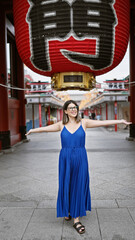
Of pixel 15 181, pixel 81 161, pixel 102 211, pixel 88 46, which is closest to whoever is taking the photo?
pixel 81 161

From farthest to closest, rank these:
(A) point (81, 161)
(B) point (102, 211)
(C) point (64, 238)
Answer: (B) point (102, 211) → (A) point (81, 161) → (C) point (64, 238)

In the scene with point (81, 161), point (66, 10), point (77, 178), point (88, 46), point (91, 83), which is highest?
point (66, 10)

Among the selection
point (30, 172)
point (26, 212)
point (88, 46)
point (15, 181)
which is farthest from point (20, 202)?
point (88, 46)

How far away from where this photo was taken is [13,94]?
10.3 meters

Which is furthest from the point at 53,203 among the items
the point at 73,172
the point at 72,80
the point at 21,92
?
the point at 21,92

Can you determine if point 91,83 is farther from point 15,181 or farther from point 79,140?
point 15,181

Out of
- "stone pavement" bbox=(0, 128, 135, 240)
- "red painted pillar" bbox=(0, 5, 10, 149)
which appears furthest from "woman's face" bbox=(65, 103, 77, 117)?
"red painted pillar" bbox=(0, 5, 10, 149)

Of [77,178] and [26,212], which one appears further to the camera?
[26,212]

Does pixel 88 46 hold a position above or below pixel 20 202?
above

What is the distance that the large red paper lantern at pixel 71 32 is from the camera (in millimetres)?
3236

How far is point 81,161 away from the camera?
2.58 metres

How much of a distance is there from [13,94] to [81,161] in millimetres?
8457

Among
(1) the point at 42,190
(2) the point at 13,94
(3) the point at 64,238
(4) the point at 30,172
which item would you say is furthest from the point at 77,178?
(2) the point at 13,94

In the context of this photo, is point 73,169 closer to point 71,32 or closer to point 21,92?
point 71,32
